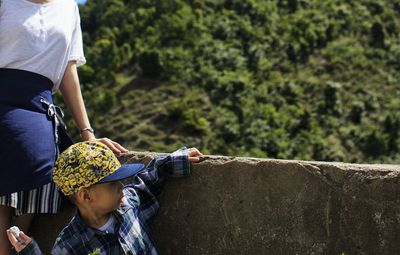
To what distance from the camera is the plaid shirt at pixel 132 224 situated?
2689 millimetres

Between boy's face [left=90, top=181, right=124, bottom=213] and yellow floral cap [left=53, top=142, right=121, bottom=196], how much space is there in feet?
0.16

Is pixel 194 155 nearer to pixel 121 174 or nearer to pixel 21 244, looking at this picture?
pixel 121 174

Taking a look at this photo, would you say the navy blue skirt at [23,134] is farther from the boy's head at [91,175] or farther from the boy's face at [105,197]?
the boy's face at [105,197]

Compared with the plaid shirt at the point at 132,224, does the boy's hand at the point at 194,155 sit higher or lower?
higher

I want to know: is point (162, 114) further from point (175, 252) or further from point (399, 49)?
point (175, 252)

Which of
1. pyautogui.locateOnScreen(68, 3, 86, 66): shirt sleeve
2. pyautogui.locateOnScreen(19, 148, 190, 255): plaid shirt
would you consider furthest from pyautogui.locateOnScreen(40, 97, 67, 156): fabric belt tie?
pyautogui.locateOnScreen(19, 148, 190, 255): plaid shirt

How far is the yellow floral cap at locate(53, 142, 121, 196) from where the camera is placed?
2625 mm

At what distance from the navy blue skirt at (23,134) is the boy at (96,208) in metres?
0.11

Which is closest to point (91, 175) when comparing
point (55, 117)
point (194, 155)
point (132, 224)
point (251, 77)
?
point (132, 224)

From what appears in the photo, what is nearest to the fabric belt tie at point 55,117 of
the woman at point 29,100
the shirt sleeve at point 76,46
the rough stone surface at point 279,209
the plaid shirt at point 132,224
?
the woman at point 29,100

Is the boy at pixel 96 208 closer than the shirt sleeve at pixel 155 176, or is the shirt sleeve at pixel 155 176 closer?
the boy at pixel 96 208

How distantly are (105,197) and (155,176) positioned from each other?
1.19ft

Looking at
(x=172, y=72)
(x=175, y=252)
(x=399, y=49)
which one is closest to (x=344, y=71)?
(x=399, y=49)

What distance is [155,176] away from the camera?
3.01 metres
